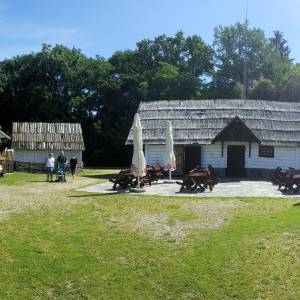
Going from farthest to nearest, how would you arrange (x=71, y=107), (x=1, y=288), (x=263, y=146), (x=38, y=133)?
(x=71, y=107), (x=38, y=133), (x=263, y=146), (x=1, y=288)

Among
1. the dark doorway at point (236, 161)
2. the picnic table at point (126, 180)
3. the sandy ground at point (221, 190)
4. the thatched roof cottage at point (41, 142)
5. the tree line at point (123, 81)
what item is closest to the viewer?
the sandy ground at point (221, 190)

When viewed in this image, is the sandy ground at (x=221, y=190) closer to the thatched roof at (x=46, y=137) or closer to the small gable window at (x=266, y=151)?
the small gable window at (x=266, y=151)

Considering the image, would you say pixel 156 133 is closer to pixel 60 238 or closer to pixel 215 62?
pixel 60 238

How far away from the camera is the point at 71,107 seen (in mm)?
61906

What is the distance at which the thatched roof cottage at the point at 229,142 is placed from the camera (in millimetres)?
33531

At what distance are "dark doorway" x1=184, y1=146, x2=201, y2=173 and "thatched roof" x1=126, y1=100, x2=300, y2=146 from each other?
2.39 feet

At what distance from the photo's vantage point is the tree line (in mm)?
58406

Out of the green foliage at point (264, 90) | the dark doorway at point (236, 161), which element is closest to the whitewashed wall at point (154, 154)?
the dark doorway at point (236, 161)

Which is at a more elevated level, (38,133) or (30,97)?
(30,97)

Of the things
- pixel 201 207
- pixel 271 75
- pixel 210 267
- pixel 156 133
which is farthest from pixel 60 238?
pixel 271 75

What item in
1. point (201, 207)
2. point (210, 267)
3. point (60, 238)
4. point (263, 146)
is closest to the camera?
point (210, 267)

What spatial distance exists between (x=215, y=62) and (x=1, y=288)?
218 feet

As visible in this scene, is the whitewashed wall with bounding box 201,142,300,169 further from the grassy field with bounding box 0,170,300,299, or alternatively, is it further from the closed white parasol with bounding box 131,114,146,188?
the grassy field with bounding box 0,170,300,299

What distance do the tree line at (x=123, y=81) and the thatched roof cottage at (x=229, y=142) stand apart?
2207 centimetres
